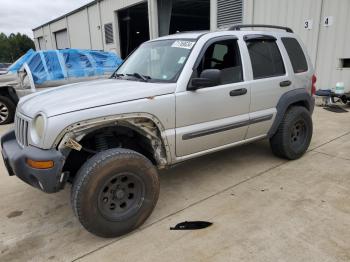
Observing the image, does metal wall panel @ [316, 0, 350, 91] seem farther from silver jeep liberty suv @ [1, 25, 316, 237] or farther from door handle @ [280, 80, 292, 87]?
door handle @ [280, 80, 292, 87]

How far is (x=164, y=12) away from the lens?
1420cm

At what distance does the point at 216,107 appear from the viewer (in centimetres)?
341

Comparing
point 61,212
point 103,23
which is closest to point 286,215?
point 61,212

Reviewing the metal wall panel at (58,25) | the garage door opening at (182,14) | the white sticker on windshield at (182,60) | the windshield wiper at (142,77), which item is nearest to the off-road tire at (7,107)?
the windshield wiper at (142,77)

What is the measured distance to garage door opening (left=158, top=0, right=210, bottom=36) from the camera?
14.2 metres

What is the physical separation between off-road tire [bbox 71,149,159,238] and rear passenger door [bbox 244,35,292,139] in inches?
67.9

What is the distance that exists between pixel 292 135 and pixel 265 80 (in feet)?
3.45

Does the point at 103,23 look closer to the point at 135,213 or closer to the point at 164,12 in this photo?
the point at 164,12

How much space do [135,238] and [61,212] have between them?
1028 mm

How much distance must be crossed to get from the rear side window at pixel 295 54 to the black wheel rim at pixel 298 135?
0.79m

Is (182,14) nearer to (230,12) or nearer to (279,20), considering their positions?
(230,12)

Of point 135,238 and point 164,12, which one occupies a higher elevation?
point 164,12

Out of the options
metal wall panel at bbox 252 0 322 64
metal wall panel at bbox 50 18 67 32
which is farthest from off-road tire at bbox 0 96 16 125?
metal wall panel at bbox 50 18 67 32

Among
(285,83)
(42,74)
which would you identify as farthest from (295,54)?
(42,74)
